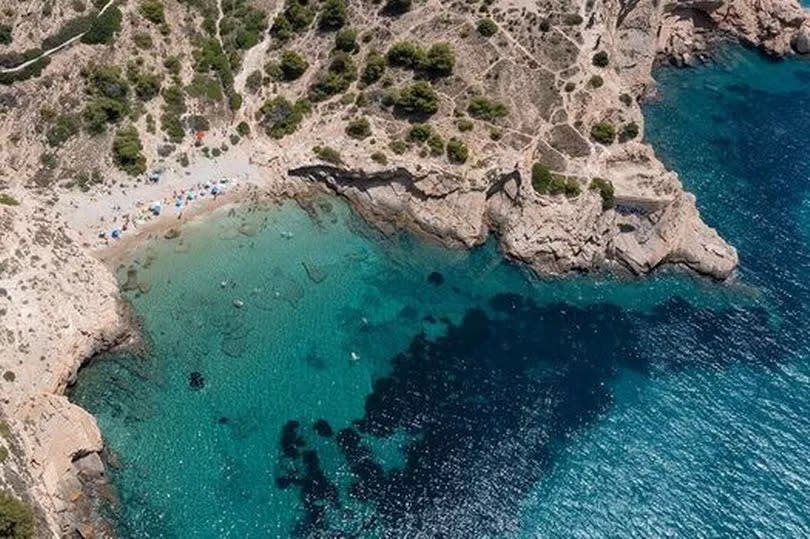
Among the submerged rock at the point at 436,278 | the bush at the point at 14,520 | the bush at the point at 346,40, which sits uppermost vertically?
the bush at the point at 346,40

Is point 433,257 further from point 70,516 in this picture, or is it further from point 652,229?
point 70,516

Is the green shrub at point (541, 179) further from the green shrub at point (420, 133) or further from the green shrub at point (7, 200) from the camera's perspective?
the green shrub at point (7, 200)

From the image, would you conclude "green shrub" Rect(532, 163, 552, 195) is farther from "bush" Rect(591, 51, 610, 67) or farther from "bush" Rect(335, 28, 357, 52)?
"bush" Rect(335, 28, 357, 52)

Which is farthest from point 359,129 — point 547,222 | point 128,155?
point 128,155

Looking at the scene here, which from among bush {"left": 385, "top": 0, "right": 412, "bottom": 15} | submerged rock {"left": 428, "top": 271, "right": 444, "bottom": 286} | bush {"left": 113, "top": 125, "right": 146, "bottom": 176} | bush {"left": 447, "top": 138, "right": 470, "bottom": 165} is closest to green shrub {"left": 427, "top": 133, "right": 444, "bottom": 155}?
bush {"left": 447, "top": 138, "right": 470, "bottom": 165}

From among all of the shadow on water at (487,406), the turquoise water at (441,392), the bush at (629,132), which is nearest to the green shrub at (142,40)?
the turquoise water at (441,392)

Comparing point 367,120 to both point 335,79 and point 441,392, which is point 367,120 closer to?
point 335,79
